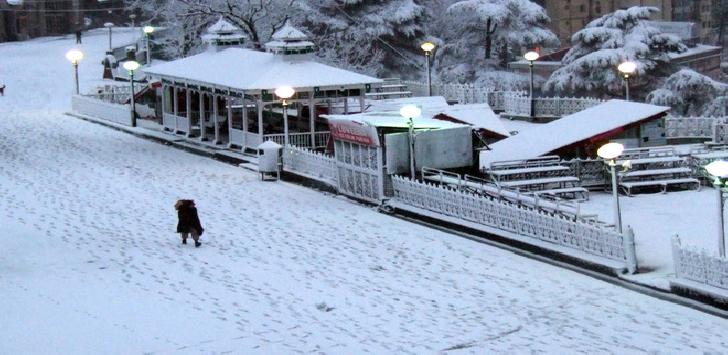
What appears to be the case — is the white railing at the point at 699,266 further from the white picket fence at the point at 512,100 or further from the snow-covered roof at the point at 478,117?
the white picket fence at the point at 512,100

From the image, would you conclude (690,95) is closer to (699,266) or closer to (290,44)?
(290,44)

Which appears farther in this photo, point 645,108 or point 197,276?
point 645,108

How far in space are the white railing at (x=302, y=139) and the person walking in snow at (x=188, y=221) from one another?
1278cm

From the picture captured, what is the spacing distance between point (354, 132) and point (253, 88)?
27.7 ft

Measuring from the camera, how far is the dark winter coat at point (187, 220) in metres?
25.3

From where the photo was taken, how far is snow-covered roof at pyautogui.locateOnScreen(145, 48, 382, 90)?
3916cm

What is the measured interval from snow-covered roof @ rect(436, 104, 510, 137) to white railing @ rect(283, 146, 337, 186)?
483cm

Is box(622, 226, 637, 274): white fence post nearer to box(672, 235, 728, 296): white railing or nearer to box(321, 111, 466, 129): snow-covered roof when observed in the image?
box(672, 235, 728, 296): white railing

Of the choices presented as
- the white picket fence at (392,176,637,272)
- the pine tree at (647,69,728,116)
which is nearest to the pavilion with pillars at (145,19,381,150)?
the white picket fence at (392,176,637,272)

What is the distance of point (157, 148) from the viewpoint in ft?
137

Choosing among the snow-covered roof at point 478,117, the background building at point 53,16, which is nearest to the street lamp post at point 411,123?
the snow-covered roof at point 478,117

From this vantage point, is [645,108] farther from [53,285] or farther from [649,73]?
[649,73]

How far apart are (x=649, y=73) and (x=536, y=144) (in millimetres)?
25940

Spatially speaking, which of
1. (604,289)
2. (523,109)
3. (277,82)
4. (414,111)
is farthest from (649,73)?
(604,289)
